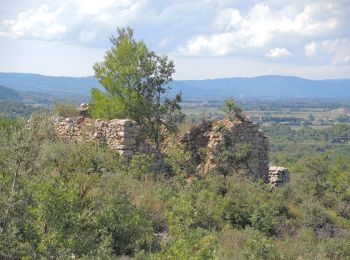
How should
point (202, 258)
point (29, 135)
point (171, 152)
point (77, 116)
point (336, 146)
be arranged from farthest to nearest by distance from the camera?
1. point (336, 146)
2. point (77, 116)
3. point (171, 152)
4. point (29, 135)
5. point (202, 258)

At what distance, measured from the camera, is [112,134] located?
15477mm

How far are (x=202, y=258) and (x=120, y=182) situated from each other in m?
5.13

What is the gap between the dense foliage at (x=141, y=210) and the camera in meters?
7.61

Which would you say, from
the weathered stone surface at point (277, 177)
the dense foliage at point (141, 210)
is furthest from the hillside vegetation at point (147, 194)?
the weathered stone surface at point (277, 177)

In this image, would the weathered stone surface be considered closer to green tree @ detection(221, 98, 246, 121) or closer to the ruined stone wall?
the ruined stone wall

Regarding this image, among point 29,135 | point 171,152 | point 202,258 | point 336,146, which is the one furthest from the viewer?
point 336,146

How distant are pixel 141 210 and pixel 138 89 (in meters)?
7.41

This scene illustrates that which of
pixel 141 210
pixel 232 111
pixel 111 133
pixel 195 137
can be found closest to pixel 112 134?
pixel 111 133

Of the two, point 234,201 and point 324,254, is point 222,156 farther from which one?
point 324,254

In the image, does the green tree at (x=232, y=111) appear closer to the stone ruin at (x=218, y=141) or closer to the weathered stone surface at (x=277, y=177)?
the stone ruin at (x=218, y=141)

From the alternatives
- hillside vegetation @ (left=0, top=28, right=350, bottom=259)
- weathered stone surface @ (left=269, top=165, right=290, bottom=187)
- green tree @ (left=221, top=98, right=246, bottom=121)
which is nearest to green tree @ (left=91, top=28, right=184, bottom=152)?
hillside vegetation @ (left=0, top=28, right=350, bottom=259)

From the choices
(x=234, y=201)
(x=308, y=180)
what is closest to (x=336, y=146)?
(x=308, y=180)

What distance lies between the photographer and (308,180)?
19.0 metres

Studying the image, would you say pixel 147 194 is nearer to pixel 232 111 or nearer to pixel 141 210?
pixel 141 210
